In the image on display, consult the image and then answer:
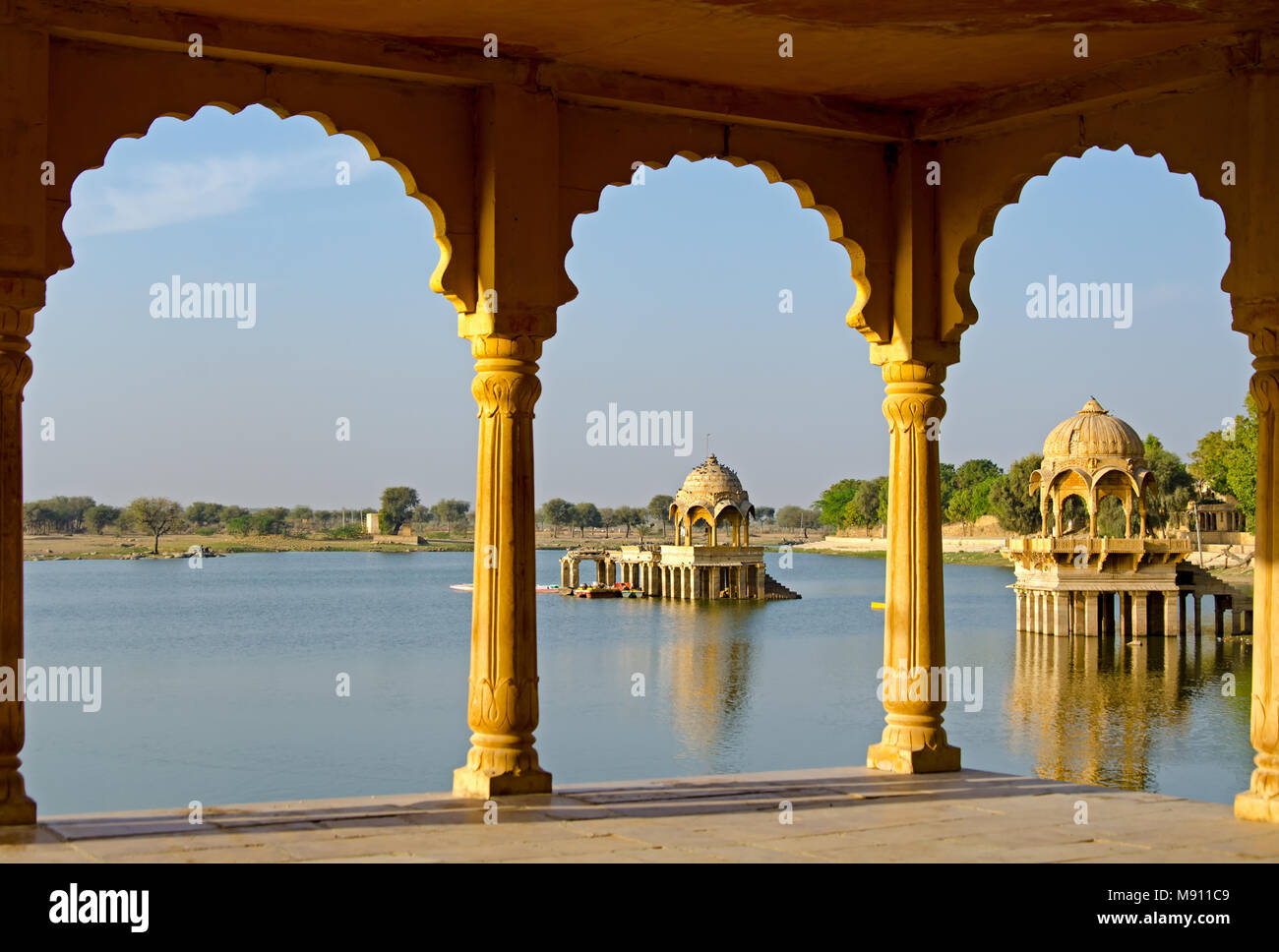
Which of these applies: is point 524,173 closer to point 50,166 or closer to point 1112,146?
point 50,166

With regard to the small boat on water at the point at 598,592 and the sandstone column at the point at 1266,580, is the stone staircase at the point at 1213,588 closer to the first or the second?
the small boat on water at the point at 598,592

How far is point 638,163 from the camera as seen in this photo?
27.5 ft

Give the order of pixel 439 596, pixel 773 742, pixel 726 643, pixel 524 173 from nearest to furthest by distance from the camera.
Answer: pixel 524 173 < pixel 773 742 < pixel 726 643 < pixel 439 596

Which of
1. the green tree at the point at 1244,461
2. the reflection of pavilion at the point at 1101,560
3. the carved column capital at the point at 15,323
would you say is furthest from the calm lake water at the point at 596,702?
the carved column capital at the point at 15,323

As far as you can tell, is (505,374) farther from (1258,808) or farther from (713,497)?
(713,497)

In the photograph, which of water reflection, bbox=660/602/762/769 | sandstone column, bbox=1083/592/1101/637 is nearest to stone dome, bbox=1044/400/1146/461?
sandstone column, bbox=1083/592/1101/637

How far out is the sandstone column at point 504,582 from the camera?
782cm

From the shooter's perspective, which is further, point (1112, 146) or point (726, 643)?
point (726, 643)

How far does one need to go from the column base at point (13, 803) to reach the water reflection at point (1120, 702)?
95.1 ft

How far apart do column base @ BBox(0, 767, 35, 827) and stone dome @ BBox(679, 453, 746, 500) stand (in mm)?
68443
